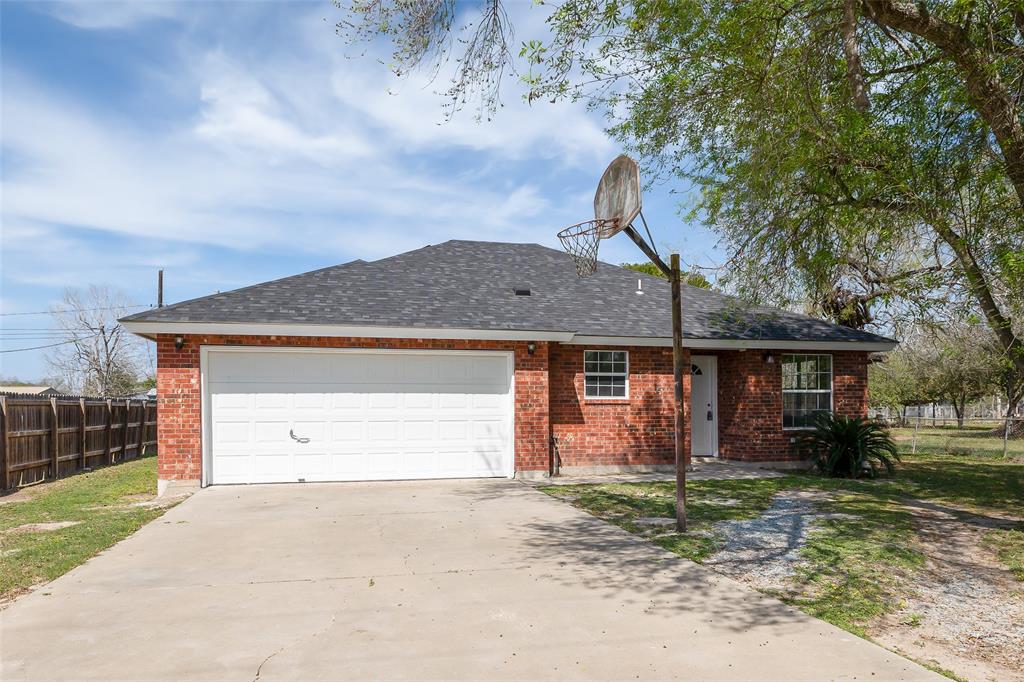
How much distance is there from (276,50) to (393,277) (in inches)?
215

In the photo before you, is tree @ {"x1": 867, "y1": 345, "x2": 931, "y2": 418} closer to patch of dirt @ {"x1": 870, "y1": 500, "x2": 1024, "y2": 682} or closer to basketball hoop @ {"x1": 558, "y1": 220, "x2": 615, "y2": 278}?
patch of dirt @ {"x1": 870, "y1": 500, "x2": 1024, "y2": 682}

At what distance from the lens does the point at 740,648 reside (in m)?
4.56

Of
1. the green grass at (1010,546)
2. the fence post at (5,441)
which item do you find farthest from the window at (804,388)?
Answer: the fence post at (5,441)

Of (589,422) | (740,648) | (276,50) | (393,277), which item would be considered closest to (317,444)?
(393,277)

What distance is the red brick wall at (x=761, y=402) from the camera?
1502 cm

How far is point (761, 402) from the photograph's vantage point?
15062 millimetres

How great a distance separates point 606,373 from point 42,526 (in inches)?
384

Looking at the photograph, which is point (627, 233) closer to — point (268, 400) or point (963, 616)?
point (963, 616)

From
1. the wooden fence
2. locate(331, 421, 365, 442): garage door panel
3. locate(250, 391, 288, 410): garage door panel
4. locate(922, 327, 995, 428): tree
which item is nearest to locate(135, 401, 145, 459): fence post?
the wooden fence

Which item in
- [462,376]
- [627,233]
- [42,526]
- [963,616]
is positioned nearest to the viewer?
[963,616]

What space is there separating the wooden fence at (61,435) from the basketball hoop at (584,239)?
411 inches

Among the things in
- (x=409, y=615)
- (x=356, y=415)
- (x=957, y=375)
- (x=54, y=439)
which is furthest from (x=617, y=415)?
(x=957, y=375)

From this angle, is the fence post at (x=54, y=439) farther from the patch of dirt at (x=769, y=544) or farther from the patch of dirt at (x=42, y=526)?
the patch of dirt at (x=769, y=544)

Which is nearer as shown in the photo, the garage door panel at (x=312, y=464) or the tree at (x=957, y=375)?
the garage door panel at (x=312, y=464)
